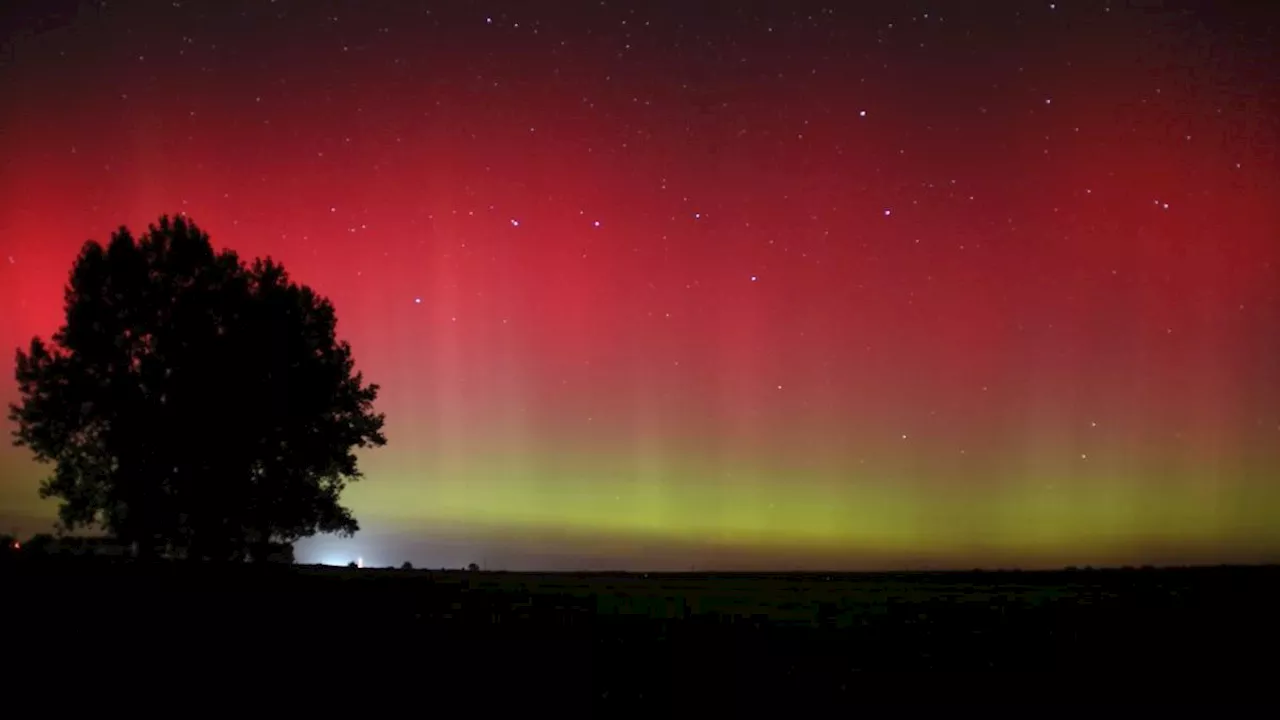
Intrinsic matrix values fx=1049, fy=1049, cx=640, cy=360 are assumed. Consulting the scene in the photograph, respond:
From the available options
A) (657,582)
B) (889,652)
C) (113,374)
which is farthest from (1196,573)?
(113,374)

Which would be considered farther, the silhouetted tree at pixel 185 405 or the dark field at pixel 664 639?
the silhouetted tree at pixel 185 405

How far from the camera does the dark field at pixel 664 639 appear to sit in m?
11.0

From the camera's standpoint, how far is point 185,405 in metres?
32.5

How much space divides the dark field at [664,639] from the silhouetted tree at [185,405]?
39.0 feet

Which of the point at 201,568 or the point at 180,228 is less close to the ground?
the point at 180,228

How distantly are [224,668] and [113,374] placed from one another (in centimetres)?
2473

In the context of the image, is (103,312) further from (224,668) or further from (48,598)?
(224,668)

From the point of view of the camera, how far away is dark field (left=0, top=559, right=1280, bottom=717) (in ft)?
36.1

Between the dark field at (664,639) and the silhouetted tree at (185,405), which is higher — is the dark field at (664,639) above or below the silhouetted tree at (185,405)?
below

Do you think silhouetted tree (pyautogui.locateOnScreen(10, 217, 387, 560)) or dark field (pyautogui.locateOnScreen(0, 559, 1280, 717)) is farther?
silhouetted tree (pyautogui.locateOnScreen(10, 217, 387, 560))

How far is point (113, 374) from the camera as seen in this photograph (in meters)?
32.7

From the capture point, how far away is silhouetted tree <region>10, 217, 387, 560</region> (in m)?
32.6

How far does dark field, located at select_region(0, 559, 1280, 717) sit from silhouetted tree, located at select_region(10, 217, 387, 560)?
1188 centimetres

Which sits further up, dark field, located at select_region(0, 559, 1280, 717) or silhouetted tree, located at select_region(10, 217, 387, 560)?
silhouetted tree, located at select_region(10, 217, 387, 560)
